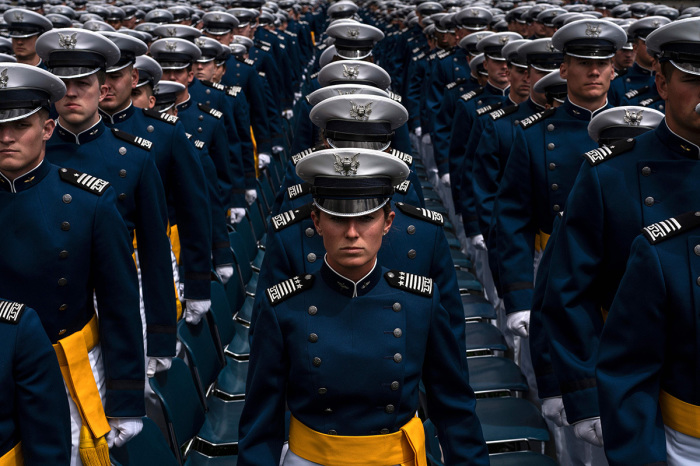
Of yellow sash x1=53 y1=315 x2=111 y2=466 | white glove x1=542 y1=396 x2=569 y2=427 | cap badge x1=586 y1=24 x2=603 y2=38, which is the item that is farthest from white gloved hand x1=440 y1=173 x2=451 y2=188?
yellow sash x1=53 y1=315 x2=111 y2=466

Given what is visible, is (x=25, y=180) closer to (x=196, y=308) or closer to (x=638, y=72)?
(x=196, y=308)

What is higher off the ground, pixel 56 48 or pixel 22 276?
pixel 56 48

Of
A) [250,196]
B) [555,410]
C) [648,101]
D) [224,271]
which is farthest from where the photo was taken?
[250,196]

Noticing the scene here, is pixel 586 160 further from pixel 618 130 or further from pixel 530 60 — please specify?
pixel 530 60

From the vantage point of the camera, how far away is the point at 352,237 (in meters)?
2.33

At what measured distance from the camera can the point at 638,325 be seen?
86.0 inches

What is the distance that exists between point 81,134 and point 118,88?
24.6 inches

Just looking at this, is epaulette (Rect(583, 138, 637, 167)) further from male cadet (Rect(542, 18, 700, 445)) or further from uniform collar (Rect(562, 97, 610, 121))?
uniform collar (Rect(562, 97, 610, 121))

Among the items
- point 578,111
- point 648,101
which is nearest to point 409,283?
point 578,111

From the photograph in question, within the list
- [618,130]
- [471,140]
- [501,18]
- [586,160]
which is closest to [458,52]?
[501,18]

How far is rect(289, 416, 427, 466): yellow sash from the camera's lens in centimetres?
242

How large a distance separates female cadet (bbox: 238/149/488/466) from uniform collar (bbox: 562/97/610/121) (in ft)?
6.54

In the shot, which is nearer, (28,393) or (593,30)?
(28,393)

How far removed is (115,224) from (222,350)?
1.27m
